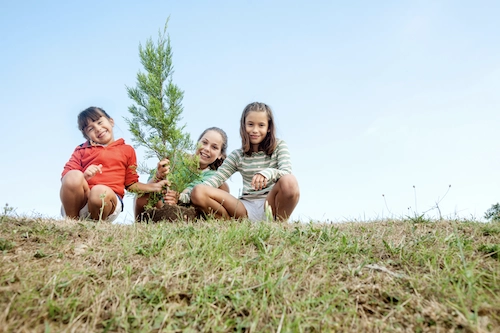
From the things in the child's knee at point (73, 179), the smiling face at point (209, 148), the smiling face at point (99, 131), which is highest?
the smiling face at point (99, 131)

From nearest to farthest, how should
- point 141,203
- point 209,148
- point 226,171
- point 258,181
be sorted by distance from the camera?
point 258,181 → point 226,171 → point 141,203 → point 209,148

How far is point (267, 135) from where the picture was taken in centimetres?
708

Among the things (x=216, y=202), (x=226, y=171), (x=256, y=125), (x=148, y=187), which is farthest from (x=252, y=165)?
(x=148, y=187)

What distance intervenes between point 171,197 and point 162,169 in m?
0.59

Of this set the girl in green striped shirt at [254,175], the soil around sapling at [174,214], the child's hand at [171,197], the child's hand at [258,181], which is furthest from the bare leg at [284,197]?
the child's hand at [171,197]

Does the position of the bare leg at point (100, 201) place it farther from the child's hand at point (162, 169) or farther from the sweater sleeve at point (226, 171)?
the sweater sleeve at point (226, 171)

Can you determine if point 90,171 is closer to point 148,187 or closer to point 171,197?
point 148,187

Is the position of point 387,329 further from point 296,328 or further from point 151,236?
point 151,236

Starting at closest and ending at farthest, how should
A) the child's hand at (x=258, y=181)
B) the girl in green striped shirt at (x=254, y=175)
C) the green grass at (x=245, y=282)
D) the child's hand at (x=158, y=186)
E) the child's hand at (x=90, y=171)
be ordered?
the green grass at (x=245, y=282), the child's hand at (x=258, y=181), the girl in green striped shirt at (x=254, y=175), the child's hand at (x=90, y=171), the child's hand at (x=158, y=186)

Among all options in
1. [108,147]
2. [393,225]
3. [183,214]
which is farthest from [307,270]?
[108,147]

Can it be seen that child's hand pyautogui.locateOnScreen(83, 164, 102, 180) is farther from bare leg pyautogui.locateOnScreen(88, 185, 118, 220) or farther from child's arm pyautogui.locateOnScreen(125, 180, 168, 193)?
child's arm pyautogui.locateOnScreen(125, 180, 168, 193)

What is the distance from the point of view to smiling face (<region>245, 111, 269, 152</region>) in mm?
6804

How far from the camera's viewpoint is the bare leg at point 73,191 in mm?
6617

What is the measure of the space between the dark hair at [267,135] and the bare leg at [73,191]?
281 centimetres
